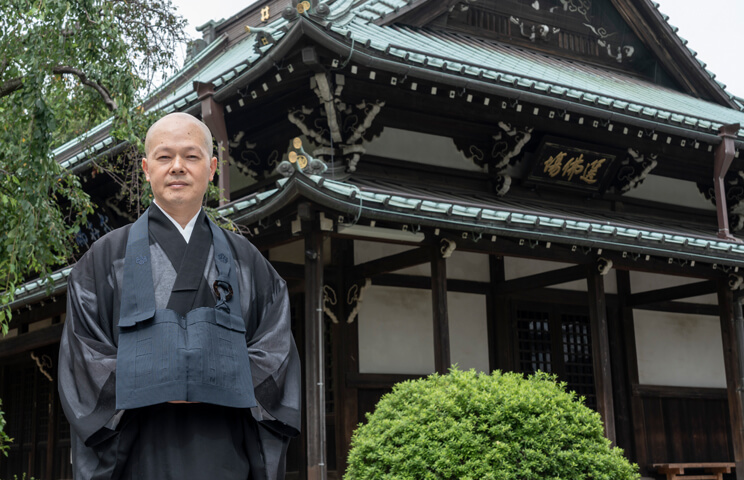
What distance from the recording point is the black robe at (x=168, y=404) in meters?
2.71

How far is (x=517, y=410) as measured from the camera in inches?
240

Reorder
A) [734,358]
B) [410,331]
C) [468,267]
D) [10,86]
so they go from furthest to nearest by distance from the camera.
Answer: [468,267]
[734,358]
[410,331]
[10,86]

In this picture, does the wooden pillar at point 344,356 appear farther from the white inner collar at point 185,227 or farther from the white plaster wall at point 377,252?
the white inner collar at point 185,227

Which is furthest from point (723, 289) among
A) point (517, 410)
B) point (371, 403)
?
point (517, 410)

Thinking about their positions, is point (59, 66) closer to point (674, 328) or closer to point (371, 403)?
point (371, 403)

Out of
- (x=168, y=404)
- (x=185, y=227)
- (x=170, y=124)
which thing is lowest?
(x=168, y=404)

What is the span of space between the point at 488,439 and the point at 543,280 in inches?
182

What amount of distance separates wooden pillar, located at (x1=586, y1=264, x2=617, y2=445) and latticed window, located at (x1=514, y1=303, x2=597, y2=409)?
1.50m

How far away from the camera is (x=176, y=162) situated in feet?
9.50

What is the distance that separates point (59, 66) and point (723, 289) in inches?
326

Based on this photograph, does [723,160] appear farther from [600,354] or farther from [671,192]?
[600,354]

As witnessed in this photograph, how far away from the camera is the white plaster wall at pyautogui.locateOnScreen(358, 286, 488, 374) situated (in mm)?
9977

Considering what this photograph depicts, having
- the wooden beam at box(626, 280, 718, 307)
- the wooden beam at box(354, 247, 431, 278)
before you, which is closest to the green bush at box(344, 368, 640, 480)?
the wooden beam at box(354, 247, 431, 278)

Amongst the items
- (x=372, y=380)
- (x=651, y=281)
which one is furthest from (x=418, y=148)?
(x=651, y=281)
